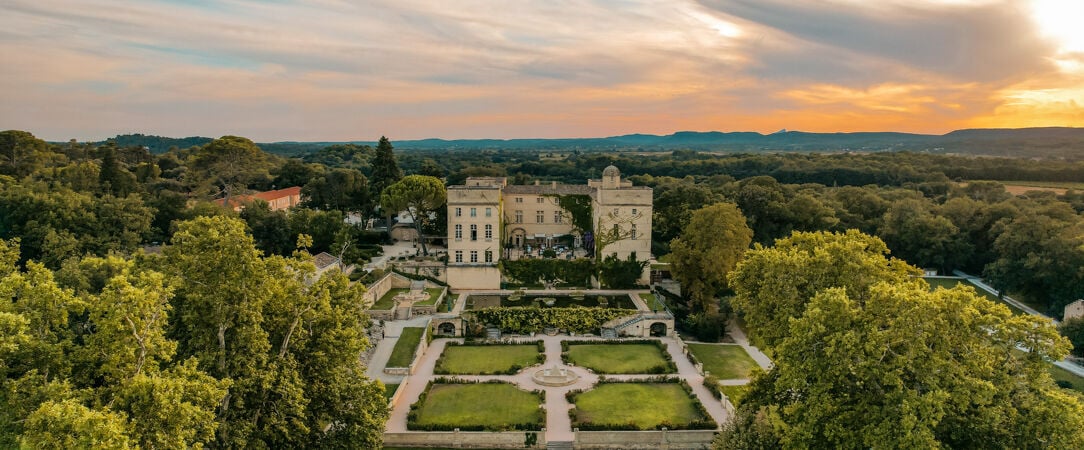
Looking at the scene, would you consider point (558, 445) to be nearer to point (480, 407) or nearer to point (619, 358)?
point (480, 407)

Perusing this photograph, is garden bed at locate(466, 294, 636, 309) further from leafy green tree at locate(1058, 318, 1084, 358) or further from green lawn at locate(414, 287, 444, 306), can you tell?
leafy green tree at locate(1058, 318, 1084, 358)

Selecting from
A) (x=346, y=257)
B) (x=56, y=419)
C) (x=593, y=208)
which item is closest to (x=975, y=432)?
(x=56, y=419)

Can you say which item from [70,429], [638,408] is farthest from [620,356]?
[70,429]

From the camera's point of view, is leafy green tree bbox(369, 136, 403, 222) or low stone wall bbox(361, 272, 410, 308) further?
leafy green tree bbox(369, 136, 403, 222)

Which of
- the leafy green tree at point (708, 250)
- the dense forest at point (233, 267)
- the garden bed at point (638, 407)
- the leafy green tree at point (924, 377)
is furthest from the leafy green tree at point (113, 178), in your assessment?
the leafy green tree at point (924, 377)

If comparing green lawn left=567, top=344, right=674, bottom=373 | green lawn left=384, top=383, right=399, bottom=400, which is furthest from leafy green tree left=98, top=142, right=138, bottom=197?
green lawn left=567, top=344, right=674, bottom=373

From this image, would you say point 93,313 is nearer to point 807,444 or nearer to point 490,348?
point 807,444
